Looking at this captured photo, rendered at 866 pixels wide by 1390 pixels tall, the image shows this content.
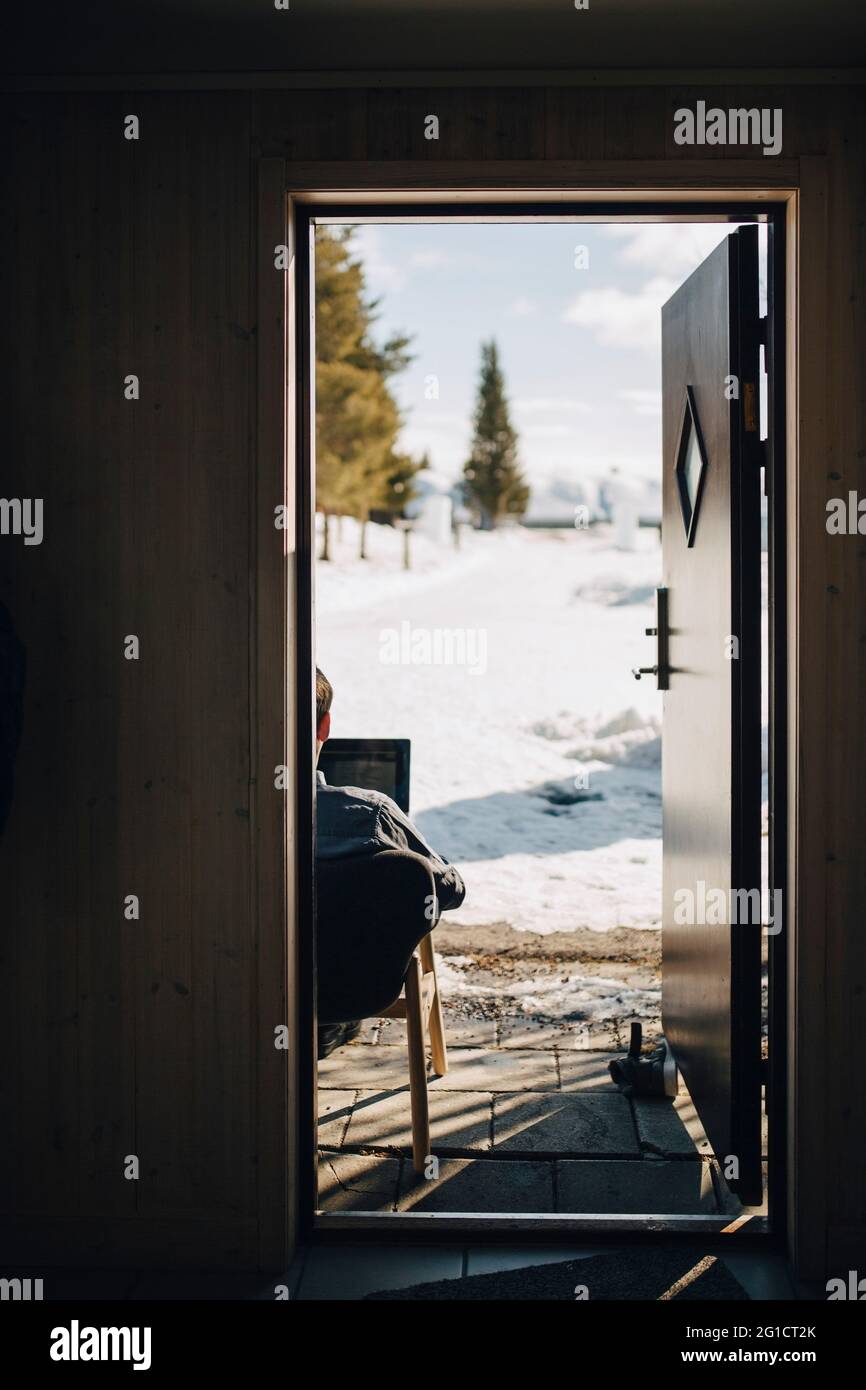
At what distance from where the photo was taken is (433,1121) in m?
3.15

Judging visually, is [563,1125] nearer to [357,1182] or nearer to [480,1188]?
[480,1188]

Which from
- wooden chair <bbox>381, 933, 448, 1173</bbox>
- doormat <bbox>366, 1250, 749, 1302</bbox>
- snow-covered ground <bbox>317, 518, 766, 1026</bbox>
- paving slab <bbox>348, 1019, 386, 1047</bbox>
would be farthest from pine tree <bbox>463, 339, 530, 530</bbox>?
doormat <bbox>366, 1250, 749, 1302</bbox>

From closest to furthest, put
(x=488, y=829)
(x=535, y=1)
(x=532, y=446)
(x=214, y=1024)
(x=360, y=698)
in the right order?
(x=535, y=1) → (x=214, y=1024) → (x=488, y=829) → (x=360, y=698) → (x=532, y=446)

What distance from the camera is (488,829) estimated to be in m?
6.40

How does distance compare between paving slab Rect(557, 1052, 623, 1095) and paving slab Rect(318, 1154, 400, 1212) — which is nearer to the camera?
paving slab Rect(318, 1154, 400, 1212)

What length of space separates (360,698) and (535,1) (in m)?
8.28

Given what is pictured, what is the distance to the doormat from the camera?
2270 millimetres

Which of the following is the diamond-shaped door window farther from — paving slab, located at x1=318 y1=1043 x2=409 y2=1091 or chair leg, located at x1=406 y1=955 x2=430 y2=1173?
paving slab, located at x1=318 y1=1043 x2=409 y2=1091

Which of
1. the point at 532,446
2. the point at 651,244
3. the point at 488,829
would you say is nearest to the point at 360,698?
the point at 488,829

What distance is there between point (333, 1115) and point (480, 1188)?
55 cm

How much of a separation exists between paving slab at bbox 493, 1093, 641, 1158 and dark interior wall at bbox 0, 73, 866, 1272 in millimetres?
758
